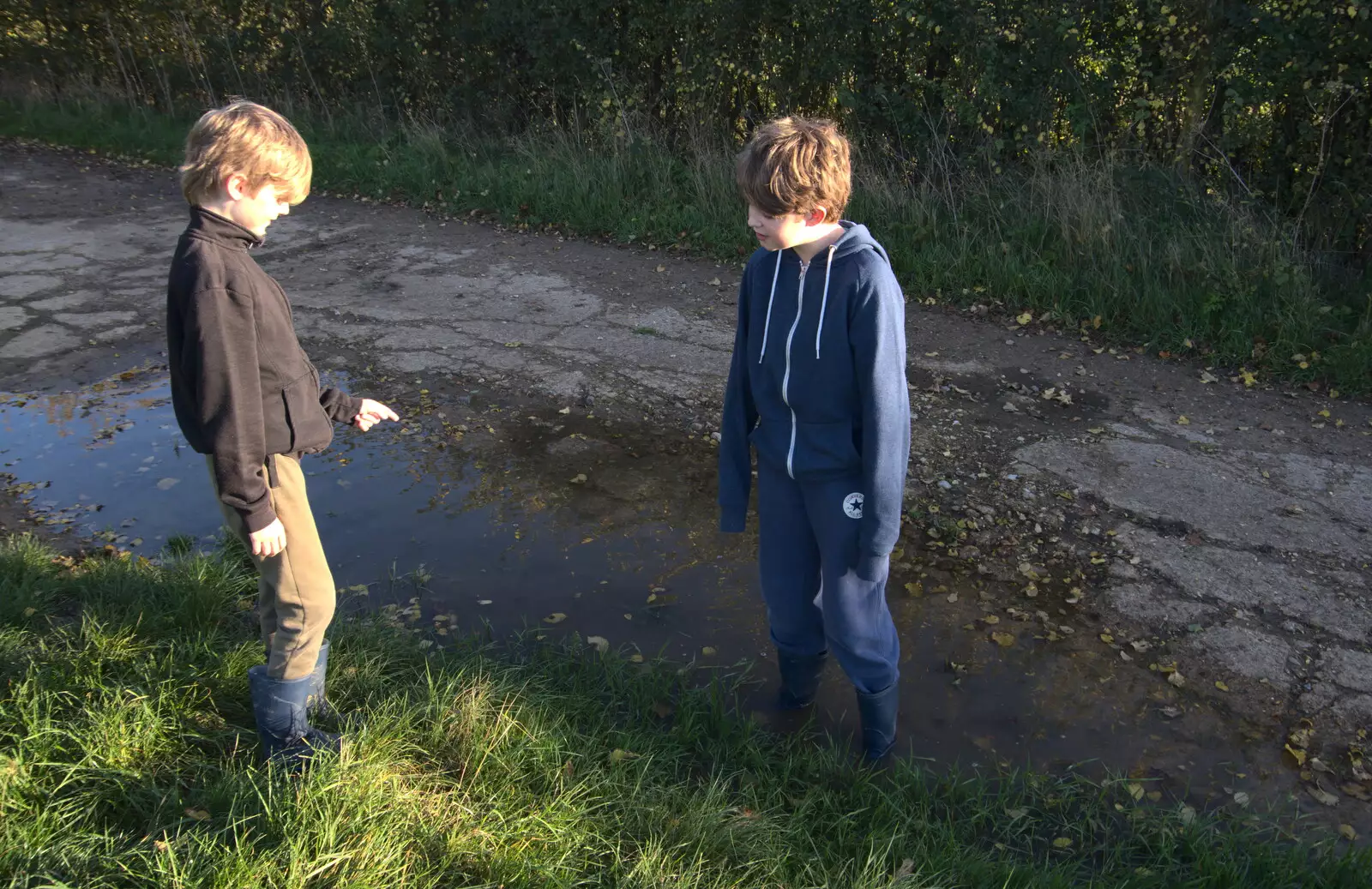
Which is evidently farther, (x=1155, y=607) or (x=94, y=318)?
(x=94, y=318)

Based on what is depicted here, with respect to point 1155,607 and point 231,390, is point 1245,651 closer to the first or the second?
point 1155,607

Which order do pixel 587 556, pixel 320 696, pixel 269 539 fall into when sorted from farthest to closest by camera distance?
pixel 587 556 < pixel 320 696 < pixel 269 539

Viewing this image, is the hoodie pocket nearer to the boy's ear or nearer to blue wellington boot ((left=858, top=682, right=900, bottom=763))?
blue wellington boot ((left=858, top=682, right=900, bottom=763))

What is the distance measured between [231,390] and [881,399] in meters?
1.50

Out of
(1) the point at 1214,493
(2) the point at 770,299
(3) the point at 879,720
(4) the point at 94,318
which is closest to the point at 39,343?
(4) the point at 94,318

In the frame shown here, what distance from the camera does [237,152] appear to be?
2.30 metres

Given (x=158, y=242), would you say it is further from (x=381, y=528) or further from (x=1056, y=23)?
(x=1056, y=23)

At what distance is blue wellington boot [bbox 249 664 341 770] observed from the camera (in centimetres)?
269

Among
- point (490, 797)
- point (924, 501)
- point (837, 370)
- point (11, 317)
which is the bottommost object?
point (924, 501)

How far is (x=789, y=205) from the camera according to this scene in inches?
97.1

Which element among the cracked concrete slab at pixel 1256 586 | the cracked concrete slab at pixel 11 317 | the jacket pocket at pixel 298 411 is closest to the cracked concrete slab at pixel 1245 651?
the cracked concrete slab at pixel 1256 586

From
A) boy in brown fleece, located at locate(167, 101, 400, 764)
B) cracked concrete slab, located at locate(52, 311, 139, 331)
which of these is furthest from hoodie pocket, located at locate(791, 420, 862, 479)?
cracked concrete slab, located at locate(52, 311, 139, 331)

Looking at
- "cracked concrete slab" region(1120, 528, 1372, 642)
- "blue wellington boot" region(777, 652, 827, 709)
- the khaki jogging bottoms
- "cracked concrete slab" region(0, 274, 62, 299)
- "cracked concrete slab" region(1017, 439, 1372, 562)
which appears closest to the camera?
the khaki jogging bottoms

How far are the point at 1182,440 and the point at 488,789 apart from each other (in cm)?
376
